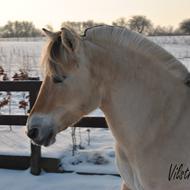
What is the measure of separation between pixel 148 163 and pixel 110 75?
0.57 m

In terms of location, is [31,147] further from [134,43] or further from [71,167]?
[134,43]

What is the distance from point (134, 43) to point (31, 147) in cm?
281

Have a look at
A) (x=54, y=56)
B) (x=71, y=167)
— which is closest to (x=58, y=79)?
(x=54, y=56)

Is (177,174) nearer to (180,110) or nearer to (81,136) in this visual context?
(180,110)

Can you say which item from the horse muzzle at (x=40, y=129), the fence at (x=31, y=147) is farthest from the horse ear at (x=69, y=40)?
the fence at (x=31, y=147)

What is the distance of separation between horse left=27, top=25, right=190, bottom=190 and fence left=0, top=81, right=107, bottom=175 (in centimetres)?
236

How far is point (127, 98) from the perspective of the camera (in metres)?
2.57

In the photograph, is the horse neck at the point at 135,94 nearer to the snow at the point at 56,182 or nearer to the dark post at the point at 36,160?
the snow at the point at 56,182

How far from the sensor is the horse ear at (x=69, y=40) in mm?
2375

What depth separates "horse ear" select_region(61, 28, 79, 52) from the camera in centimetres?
238

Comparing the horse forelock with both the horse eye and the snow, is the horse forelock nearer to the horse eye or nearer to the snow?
the horse eye

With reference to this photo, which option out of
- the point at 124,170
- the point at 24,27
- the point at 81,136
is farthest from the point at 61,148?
the point at 24,27

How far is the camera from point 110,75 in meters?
2.56

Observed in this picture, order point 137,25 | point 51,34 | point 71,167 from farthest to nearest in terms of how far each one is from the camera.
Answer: point 137,25, point 71,167, point 51,34
